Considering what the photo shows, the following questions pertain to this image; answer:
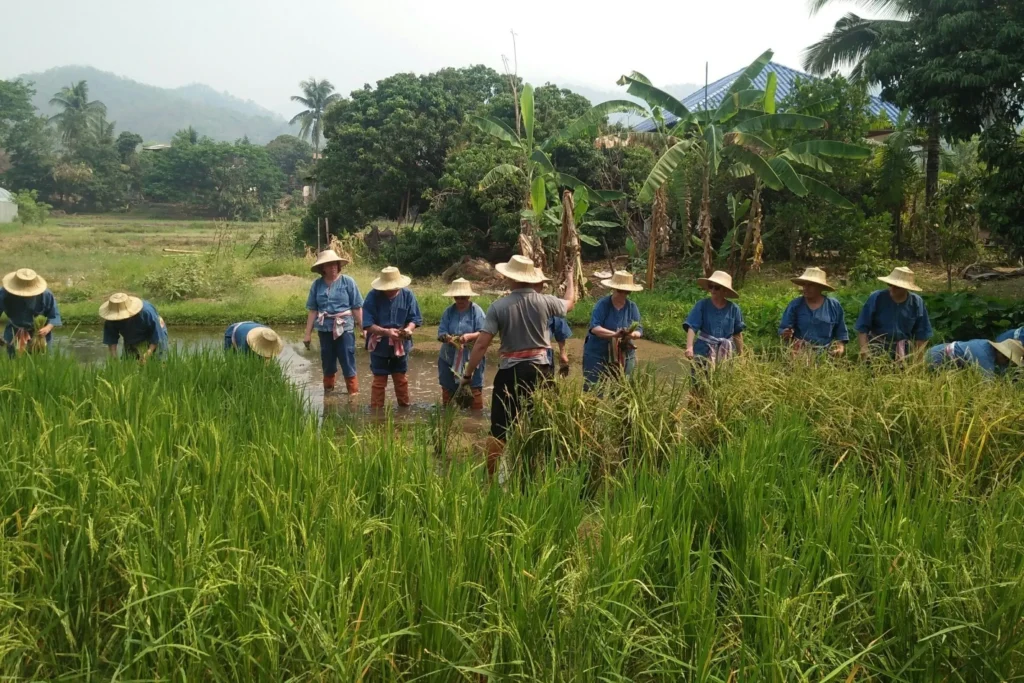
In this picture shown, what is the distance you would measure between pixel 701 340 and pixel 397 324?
8.45 feet

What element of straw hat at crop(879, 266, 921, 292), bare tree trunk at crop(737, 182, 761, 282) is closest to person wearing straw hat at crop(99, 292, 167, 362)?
straw hat at crop(879, 266, 921, 292)

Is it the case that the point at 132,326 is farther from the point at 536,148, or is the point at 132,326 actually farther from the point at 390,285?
the point at 536,148

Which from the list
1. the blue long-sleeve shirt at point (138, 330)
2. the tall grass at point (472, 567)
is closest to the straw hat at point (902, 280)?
the tall grass at point (472, 567)

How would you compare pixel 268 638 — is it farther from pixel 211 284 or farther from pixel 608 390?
pixel 211 284

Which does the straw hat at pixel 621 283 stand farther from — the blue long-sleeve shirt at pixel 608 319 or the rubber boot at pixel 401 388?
the rubber boot at pixel 401 388

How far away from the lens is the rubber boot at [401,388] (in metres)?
7.24

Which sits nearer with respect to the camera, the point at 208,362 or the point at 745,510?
the point at 745,510

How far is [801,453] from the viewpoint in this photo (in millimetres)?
3508

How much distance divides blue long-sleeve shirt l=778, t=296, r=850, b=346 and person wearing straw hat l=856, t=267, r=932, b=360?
0.56 ft

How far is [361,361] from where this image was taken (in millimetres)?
10031

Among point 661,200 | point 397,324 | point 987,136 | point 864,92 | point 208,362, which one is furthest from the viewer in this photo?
point 864,92

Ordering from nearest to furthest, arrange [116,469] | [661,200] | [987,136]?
[116,469] → [987,136] → [661,200]

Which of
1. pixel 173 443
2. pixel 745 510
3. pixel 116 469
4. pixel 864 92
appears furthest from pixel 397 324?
pixel 864 92

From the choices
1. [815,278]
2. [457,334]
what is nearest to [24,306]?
[457,334]
